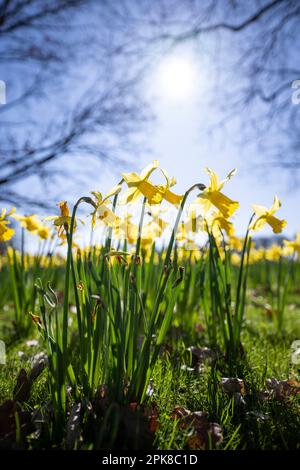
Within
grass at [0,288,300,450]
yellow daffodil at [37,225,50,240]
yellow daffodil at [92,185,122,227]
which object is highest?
yellow daffodil at [92,185,122,227]

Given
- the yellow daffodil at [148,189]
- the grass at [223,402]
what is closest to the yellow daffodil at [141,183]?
the yellow daffodil at [148,189]

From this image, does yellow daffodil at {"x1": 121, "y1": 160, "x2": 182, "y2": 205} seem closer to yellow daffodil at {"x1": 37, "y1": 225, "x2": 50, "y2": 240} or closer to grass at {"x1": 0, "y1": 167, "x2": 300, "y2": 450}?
grass at {"x1": 0, "y1": 167, "x2": 300, "y2": 450}

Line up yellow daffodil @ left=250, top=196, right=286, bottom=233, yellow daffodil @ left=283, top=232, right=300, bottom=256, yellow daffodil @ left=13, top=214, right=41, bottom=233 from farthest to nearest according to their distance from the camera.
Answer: yellow daffodil @ left=283, top=232, right=300, bottom=256, yellow daffodil @ left=13, top=214, right=41, bottom=233, yellow daffodil @ left=250, top=196, right=286, bottom=233

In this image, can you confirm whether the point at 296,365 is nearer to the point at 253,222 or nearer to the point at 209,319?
the point at 209,319

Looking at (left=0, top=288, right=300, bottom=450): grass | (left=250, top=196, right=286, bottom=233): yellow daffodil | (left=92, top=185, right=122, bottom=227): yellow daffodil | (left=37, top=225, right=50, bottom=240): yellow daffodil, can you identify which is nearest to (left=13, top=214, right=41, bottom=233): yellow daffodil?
(left=37, top=225, right=50, bottom=240): yellow daffodil

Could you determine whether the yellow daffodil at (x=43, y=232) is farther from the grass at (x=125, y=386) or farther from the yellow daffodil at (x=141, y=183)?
the yellow daffodil at (x=141, y=183)

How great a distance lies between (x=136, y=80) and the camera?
7180 mm

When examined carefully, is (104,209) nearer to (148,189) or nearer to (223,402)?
(148,189)

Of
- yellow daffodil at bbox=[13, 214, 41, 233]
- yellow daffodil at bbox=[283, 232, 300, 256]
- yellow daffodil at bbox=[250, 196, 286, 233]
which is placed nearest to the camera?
yellow daffodil at bbox=[250, 196, 286, 233]

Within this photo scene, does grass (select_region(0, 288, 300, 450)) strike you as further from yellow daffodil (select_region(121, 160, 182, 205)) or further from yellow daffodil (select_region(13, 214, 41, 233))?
yellow daffodil (select_region(13, 214, 41, 233))

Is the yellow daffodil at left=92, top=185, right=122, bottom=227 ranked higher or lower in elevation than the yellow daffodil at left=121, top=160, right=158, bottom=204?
lower

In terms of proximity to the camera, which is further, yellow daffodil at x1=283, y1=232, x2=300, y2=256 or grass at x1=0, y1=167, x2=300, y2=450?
yellow daffodil at x1=283, y1=232, x2=300, y2=256

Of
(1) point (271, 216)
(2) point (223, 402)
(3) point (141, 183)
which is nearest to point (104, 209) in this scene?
(3) point (141, 183)
